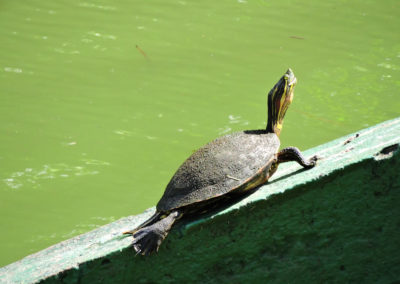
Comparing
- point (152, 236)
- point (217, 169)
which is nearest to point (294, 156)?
point (217, 169)

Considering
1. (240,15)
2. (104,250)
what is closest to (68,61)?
(240,15)

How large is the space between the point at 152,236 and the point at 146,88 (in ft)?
9.99

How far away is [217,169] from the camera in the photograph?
183cm

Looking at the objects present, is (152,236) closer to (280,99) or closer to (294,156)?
(294,156)

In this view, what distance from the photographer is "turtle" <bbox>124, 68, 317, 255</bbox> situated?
1758 mm

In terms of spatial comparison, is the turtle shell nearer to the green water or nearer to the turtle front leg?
the turtle front leg

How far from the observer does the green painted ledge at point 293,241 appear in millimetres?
1741

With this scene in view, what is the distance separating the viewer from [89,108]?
14.3 ft

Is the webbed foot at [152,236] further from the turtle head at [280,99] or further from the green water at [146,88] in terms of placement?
the green water at [146,88]

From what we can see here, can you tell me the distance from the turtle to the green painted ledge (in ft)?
0.19

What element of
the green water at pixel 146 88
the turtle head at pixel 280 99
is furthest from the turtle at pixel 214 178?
the green water at pixel 146 88

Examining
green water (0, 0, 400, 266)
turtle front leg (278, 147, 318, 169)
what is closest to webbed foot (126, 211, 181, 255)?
turtle front leg (278, 147, 318, 169)

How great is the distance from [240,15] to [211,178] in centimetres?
465

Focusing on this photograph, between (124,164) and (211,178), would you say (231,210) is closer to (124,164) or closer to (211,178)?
(211,178)
